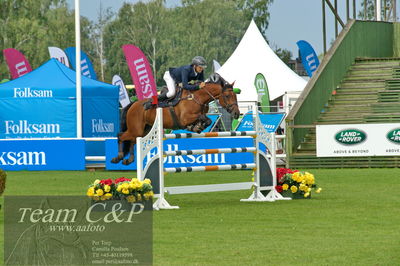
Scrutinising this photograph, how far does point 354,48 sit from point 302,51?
1508 centimetres

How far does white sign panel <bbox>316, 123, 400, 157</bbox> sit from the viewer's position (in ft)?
94.9

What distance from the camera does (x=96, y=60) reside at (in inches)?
4370

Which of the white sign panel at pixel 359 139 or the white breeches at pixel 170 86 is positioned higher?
the white breeches at pixel 170 86

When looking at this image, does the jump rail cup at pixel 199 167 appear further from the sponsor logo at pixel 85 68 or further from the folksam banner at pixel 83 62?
the sponsor logo at pixel 85 68

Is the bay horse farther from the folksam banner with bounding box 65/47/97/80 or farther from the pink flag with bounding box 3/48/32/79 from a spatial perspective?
the pink flag with bounding box 3/48/32/79

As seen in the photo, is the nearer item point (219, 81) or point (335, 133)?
point (219, 81)

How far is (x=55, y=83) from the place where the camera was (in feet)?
112

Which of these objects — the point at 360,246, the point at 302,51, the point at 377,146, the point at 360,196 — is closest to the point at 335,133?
the point at 377,146

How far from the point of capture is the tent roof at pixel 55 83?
33938 millimetres

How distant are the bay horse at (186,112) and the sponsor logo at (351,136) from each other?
959cm

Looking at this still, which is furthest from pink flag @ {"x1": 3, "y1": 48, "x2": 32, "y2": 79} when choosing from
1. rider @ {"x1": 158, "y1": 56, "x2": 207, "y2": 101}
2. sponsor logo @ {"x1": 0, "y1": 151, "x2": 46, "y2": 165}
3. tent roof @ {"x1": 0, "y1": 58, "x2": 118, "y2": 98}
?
rider @ {"x1": 158, "y1": 56, "x2": 207, "y2": 101}

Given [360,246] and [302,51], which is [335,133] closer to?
[360,246]

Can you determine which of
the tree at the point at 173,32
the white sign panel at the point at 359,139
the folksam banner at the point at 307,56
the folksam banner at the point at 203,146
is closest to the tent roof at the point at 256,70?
the folksam banner at the point at 307,56

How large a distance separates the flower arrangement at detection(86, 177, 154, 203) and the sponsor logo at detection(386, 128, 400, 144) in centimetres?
1437
